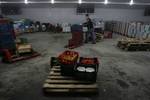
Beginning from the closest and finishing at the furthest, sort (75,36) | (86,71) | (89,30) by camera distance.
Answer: (86,71) → (75,36) → (89,30)

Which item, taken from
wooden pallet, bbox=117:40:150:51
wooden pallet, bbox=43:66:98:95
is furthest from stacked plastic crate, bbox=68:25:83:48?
wooden pallet, bbox=43:66:98:95

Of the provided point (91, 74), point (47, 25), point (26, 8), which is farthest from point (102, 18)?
point (91, 74)

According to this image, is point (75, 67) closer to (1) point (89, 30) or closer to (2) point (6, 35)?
(2) point (6, 35)

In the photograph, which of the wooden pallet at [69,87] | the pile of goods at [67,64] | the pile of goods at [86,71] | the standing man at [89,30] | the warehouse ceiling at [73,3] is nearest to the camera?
the wooden pallet at [69,87]

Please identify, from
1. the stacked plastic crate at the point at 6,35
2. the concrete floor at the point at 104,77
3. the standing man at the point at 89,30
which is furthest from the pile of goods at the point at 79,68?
the standing man at the point at 89,30

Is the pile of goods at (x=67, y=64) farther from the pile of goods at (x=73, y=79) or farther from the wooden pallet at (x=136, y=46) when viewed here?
the wooden pallet at (x=136, y=46)

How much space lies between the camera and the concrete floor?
4.55m

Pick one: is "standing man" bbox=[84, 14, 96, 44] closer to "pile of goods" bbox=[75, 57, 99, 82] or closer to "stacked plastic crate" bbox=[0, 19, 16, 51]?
"stacked plastic crate" bbox=[0, 19, 16, 51]

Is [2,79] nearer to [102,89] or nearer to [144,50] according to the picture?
[102,89]

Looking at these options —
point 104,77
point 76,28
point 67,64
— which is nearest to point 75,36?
point 76,28

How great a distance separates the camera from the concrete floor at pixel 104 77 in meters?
4.55

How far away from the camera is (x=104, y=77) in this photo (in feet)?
18.5

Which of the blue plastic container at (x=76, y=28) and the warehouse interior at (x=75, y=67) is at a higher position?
the blue plastic container at (x=76, y=28)

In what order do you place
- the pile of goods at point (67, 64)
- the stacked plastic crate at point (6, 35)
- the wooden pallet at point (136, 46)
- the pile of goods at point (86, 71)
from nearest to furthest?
the pile of goods at point (86, 71)
the pile of goods at point (67, 64)
the stacked plastic crate at point (6, 35)
the wooden pallet at point (136, 46)
